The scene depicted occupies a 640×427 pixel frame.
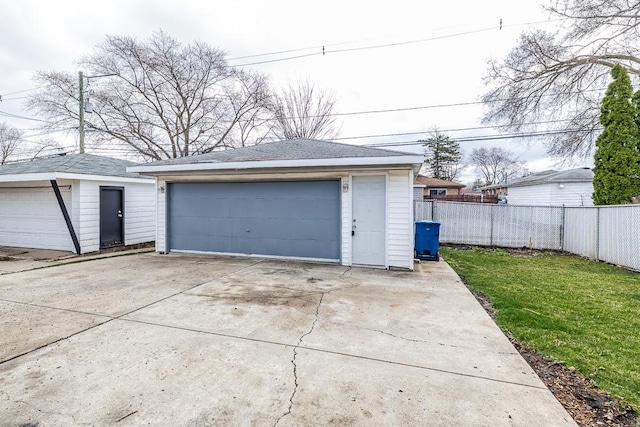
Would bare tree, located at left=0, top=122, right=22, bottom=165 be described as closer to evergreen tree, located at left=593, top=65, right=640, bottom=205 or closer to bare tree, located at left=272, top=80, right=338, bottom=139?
bare tree, located at left=272, top=80, right=338, bottom=139

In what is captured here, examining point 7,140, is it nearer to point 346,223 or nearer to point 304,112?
point 304,112

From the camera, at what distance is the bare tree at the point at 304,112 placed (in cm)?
1962

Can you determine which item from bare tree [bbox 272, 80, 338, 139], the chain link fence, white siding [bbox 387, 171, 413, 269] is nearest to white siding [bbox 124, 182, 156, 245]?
white siding [bbox 387, 171, 413, 269]

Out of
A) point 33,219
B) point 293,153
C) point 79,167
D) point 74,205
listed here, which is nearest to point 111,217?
point 74,205

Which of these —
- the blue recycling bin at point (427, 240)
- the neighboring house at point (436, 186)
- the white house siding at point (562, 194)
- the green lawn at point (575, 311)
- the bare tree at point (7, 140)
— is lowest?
the green lawn at point (575, 311)

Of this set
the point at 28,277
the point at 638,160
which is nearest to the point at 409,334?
the point at 28,277

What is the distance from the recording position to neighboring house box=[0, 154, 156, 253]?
339 inches

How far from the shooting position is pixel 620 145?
910 centimetres

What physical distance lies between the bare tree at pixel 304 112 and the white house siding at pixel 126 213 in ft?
36.1

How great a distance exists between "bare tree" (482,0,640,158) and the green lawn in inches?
305

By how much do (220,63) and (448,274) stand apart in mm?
16710

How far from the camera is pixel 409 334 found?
338 centimetres

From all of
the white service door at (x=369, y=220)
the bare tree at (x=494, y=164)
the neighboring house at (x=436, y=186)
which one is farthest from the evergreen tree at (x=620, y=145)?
the bare tree at (x=494, y=164)

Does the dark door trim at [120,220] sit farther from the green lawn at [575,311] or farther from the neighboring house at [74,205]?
the green lawn at [575,311]
